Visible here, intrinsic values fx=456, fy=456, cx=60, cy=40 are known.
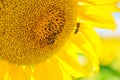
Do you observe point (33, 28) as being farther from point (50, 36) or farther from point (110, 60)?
point (110, 60)

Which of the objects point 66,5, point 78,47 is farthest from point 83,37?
point 66,5

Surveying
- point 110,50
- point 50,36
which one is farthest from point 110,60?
point 50,36

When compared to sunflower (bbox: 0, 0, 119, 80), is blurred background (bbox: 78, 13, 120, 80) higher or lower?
lower

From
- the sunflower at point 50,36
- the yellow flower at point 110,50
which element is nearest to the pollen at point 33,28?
the sunflower at point 50,36

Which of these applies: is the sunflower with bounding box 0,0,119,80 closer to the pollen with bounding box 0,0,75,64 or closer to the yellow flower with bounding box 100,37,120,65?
the pollen with bounding box 0,0,75,64

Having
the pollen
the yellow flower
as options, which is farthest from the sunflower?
the yellow flower

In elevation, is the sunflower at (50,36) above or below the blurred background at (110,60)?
above

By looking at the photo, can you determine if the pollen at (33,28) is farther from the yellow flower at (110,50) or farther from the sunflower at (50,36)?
the yellow flower at (110,50)

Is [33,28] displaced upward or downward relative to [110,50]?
upward
